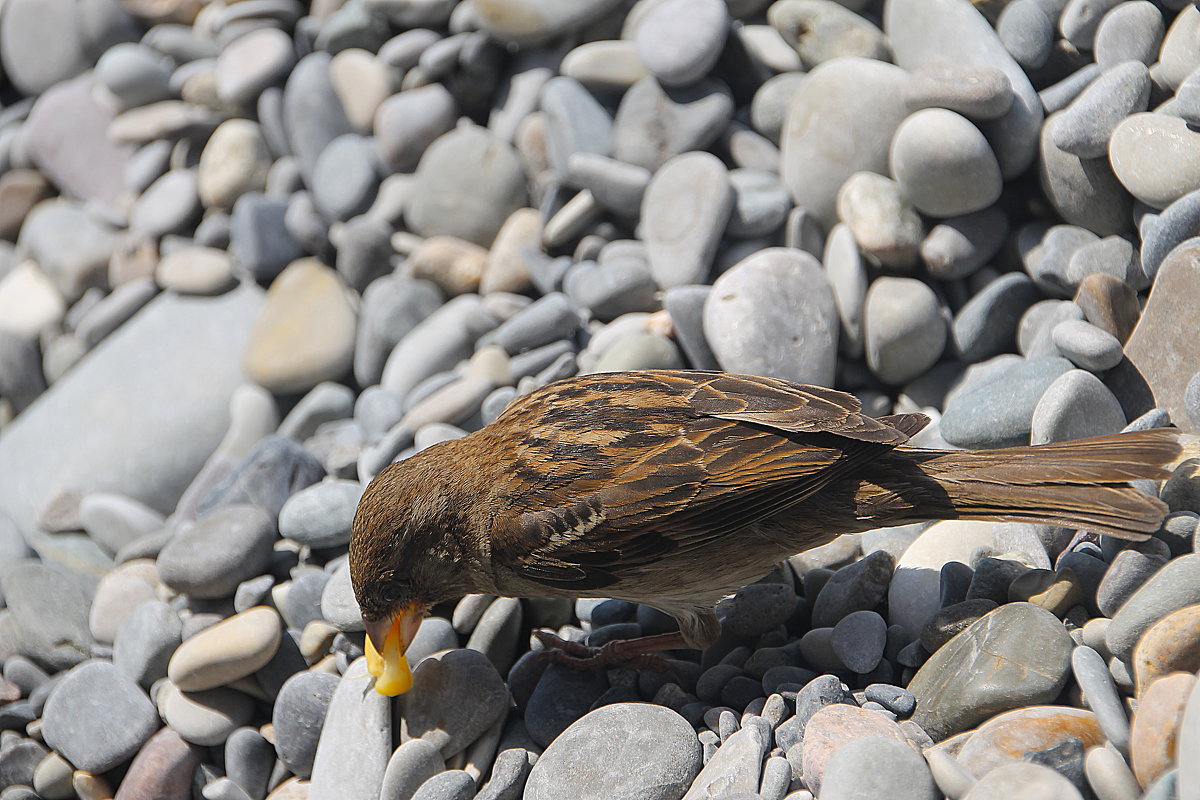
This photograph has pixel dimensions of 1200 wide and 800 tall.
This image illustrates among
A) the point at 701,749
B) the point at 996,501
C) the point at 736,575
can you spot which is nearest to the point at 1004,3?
the point at 996,501

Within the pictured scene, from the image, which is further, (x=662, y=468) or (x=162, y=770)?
(x=162, y=770)

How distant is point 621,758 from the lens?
3.11m

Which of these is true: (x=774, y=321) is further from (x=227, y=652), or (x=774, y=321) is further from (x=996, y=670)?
(x=227, y=652)

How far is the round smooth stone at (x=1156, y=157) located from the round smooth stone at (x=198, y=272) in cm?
477

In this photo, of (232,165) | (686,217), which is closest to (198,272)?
(232,165)

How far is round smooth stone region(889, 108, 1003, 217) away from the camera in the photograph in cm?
423

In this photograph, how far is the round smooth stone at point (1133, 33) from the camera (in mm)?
4098

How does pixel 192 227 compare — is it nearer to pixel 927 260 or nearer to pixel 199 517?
pixel 199 517

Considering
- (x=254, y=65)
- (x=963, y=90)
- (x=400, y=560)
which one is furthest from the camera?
(x=254, y=65)

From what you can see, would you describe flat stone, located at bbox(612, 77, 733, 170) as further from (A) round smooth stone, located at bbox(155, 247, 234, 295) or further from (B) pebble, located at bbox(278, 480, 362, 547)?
(A) round smooth stone, located at bbox(155, 247, 234, 295)

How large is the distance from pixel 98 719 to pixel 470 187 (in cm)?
319

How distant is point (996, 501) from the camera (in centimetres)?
A: 314

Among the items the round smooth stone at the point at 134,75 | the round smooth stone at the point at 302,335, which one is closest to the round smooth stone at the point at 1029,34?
the round smooth stone at the point at 302,335

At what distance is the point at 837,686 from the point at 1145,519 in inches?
39.5
